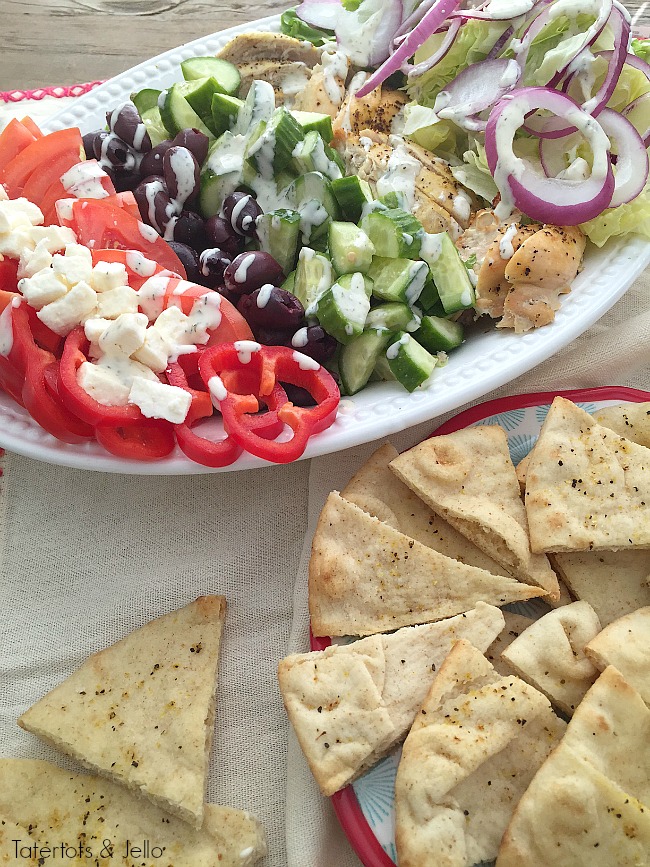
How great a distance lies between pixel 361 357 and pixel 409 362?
20 cm

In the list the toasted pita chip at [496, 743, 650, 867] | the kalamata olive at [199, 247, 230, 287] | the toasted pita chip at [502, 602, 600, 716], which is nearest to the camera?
the toasted pita chip at [496, 743, 650, 867]

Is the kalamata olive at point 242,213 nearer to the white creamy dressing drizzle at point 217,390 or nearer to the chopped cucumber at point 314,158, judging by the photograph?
the chopped cucumber at point 314,158

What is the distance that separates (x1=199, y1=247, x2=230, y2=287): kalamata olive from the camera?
3.03 metres

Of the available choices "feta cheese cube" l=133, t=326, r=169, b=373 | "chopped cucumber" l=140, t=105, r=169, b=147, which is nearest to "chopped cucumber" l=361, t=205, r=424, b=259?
"feta cheese cube" l=133, t=326, r=169, b=373

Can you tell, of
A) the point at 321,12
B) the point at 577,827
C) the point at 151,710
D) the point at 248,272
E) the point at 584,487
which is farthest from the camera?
the point at 321,12

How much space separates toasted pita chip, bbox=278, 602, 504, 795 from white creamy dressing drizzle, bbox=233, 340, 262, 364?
1.02 metres

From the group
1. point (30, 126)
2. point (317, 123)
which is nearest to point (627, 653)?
point (317, 123)

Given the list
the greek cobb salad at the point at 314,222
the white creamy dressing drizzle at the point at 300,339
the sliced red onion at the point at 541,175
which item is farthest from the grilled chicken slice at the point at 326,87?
the white creamy dressing drizzle at the point at 300,339

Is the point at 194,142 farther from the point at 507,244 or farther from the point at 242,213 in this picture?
the point at 507,244

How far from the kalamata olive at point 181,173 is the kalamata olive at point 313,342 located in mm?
819

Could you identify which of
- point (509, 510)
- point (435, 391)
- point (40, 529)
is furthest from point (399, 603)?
point (40, 529)

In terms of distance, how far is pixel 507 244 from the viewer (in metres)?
2.95

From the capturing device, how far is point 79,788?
7.96ft

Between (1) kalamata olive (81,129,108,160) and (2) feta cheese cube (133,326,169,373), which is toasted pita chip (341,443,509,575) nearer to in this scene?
(2) feta cheese cube (133,326,169,373)
